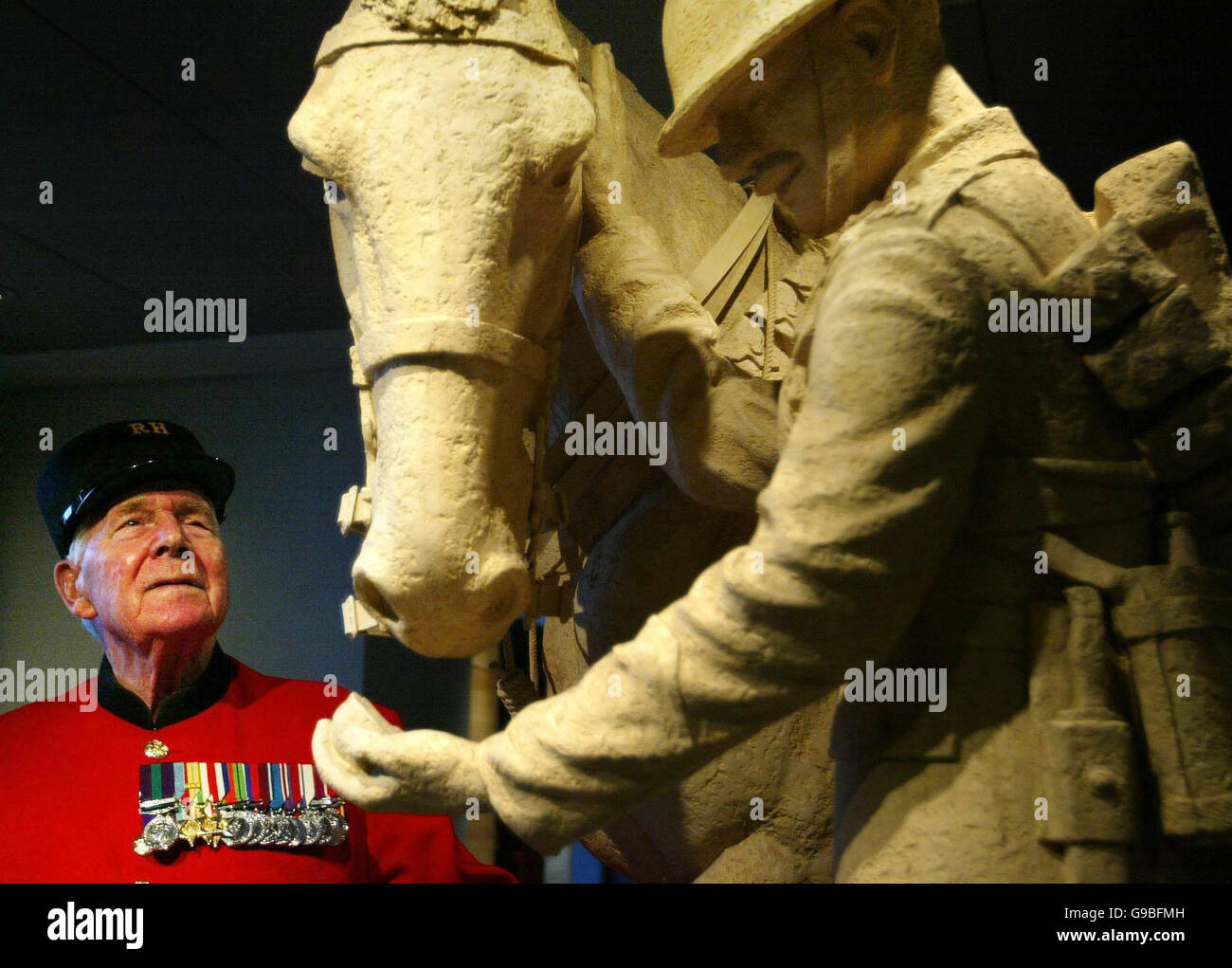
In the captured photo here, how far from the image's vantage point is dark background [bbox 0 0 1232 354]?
2693mm

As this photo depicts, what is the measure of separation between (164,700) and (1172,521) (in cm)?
189

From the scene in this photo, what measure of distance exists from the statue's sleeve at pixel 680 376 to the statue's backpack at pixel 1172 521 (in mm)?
498

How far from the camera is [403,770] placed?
165 cm

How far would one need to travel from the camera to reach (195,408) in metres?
3.29

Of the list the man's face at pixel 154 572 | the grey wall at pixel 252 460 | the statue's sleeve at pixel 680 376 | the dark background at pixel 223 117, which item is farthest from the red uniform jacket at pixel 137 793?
the statue's sleeve at pixel 680 376

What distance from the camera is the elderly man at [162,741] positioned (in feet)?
8.28

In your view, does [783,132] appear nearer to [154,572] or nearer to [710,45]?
[710,45]

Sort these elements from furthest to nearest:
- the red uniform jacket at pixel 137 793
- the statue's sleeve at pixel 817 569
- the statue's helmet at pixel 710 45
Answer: the red uniform jacket at pixel 137 793
the statue's helmet at pixel 710 45
the statue's sleeve at pixel 817 569

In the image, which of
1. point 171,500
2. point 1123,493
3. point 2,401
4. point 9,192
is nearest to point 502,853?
point 171,500

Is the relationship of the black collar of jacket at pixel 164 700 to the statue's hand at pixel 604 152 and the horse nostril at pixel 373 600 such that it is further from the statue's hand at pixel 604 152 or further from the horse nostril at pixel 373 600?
the statue's hand at pixel 604 152

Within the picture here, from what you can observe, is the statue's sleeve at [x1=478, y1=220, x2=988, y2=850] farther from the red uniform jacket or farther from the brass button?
the brass button

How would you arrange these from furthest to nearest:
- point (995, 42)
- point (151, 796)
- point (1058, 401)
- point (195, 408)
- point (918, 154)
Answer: point (195, 408)
point (995, 42)
point (151, 796)
point (918, 154)
point (1058, 401)

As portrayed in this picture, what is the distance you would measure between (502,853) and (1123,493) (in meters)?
2.16
